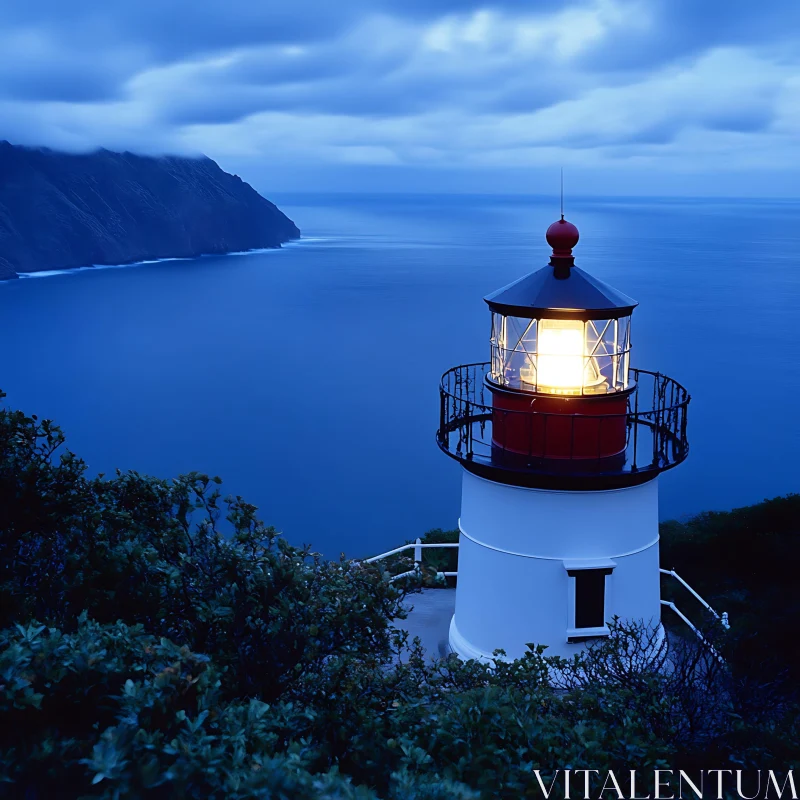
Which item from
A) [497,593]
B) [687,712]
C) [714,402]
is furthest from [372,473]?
[687,712]

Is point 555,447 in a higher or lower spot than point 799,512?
lower

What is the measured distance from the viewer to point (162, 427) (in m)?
35.7

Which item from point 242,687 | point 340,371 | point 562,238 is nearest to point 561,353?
point 562,238

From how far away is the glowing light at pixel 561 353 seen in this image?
7.59m

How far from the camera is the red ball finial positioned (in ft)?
25.2

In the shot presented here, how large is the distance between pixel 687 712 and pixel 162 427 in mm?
32494

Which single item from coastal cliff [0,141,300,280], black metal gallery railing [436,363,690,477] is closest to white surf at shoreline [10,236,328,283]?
coastal cliff [0,141,300,280]

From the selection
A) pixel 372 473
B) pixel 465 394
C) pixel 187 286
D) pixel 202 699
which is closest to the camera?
pixel 202 699

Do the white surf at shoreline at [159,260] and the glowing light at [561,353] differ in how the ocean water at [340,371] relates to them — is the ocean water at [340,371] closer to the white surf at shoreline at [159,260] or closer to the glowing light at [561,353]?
the white surf at shoreline at [159,260]

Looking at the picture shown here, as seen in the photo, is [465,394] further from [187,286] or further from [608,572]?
[187,286]

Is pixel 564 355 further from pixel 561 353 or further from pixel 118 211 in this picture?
pixel 118 211

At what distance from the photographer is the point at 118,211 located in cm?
9088

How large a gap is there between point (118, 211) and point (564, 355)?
91059mm

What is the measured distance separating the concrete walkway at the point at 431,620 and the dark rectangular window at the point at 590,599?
181 cm
